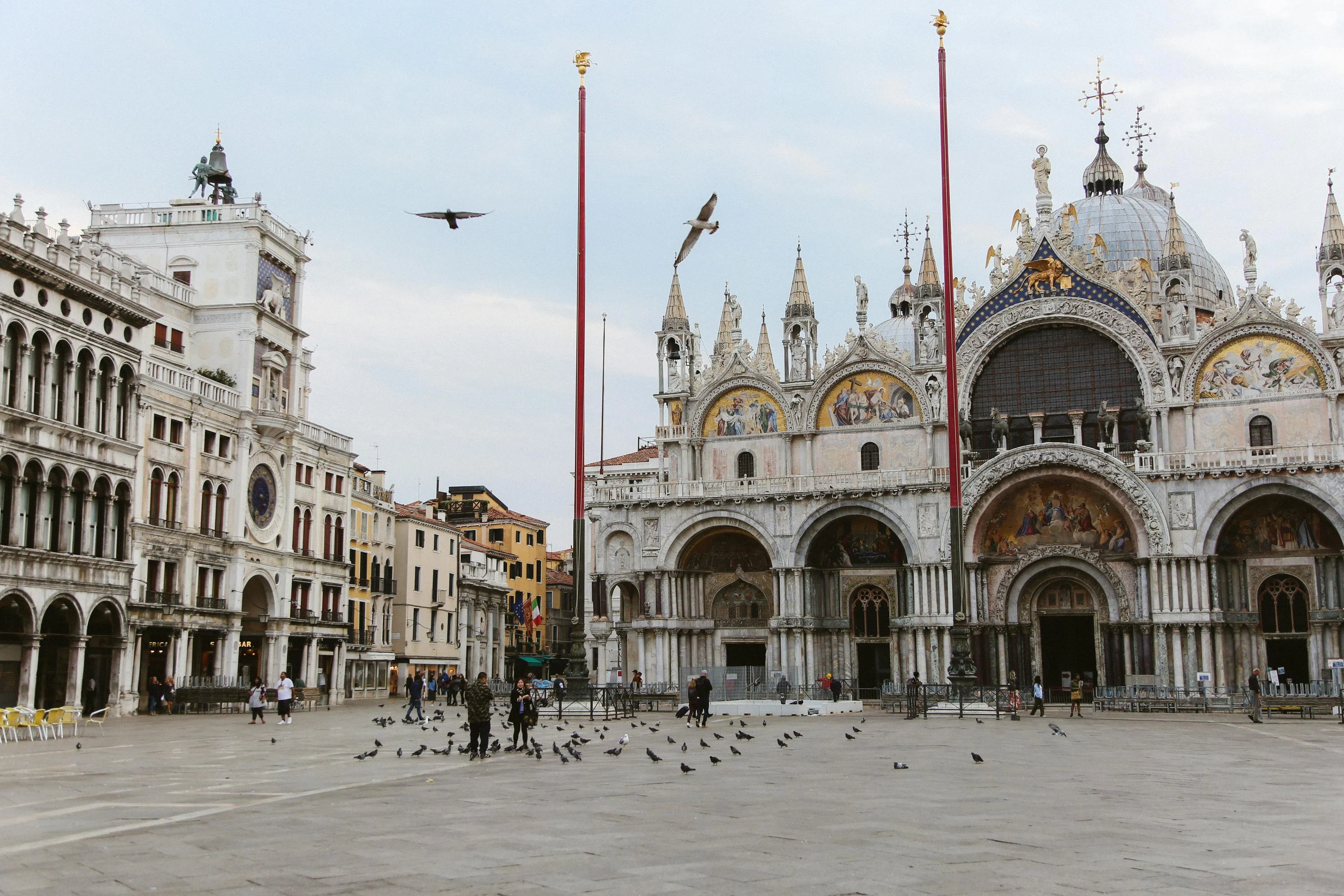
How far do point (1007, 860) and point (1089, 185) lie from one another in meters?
64.0

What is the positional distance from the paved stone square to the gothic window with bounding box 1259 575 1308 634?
2453 centimetres

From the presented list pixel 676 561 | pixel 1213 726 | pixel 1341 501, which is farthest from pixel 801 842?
pixel 676 561

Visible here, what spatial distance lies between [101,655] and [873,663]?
28.9 meters

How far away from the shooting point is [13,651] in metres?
37.8

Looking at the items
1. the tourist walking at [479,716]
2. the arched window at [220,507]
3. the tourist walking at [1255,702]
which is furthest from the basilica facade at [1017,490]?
the tourist walking at [479,716]

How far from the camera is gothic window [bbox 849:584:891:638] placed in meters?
54.1

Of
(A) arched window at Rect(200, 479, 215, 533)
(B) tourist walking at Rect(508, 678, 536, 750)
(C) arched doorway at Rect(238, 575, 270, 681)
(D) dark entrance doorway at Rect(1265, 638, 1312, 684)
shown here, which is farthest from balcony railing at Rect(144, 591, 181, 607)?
(D) dark entrance doorway at Rect(1265, 638, 1312, 684)

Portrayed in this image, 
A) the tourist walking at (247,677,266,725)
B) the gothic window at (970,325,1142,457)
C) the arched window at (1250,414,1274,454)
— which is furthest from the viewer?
the gothic window at (970,325,1142,457)

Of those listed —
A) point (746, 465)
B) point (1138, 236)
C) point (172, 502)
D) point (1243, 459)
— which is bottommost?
point (172, 502)

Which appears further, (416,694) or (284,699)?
(416,694)

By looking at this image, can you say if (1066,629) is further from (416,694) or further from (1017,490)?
(416,694)

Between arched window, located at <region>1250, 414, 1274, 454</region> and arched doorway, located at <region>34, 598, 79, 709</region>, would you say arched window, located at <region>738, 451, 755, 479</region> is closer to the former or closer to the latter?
arched window, located at <region>1250, 414, 1274, 454</region>

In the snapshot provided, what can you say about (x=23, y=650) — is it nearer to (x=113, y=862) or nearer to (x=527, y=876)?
(x=113, y=862)

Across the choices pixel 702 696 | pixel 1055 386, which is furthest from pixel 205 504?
pixel 1055 386
